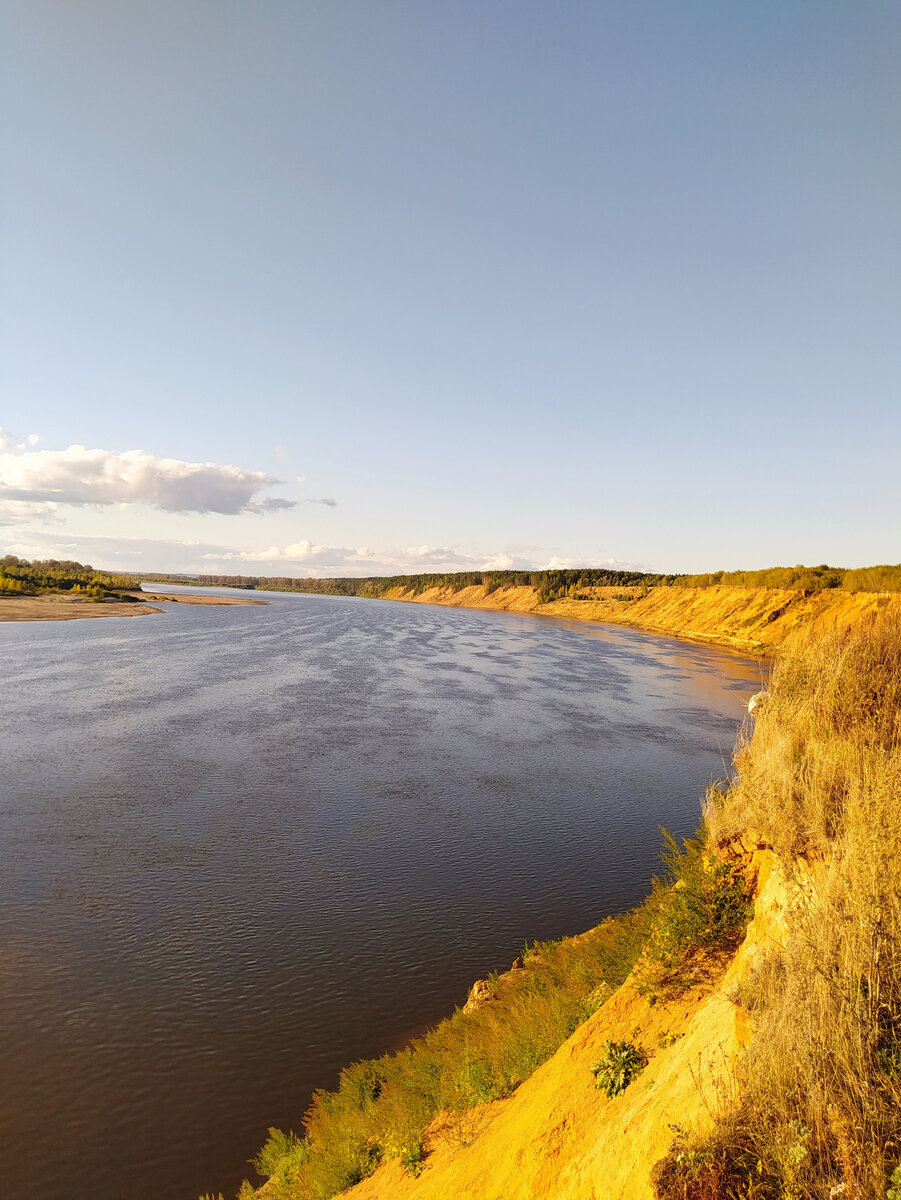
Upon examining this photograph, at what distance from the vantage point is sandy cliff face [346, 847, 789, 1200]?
4.90 m

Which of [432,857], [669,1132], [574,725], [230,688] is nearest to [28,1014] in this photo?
[432,857]

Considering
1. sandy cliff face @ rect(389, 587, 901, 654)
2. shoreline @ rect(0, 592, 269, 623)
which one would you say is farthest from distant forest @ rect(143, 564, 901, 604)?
shoreline @ rect(0, 592, 269, 623)

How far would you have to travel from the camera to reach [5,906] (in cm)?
1414

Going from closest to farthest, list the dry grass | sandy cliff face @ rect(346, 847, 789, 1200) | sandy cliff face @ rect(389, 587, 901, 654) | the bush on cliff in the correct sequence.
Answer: the dry grass < sandy cliff face @ rect(346, 847, 789, 1200) < the bush on cliff < sandy cliff face @ rect(389, 587, 901, 654)

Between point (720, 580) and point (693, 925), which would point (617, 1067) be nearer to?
point (693, 925)

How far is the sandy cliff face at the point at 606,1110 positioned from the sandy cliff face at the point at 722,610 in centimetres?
3900

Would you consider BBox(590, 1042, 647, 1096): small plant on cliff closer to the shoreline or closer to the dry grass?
the dry grass

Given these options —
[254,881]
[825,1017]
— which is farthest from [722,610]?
[825,1017]

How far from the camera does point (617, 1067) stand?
20.7 ft

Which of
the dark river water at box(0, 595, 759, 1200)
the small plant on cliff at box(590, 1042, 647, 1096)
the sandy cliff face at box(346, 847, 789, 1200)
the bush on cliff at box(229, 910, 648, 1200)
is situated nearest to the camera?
the sandy cliff face at box(346, 847, 789, 1200)

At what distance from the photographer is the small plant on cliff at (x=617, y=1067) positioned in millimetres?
6137

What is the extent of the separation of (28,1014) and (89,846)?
6.93 meters

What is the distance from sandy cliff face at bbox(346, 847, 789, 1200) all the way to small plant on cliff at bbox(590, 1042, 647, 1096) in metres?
0.10

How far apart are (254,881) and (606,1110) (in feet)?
40.0
